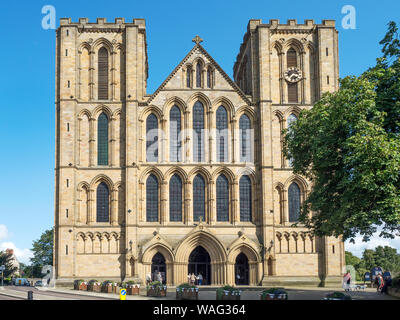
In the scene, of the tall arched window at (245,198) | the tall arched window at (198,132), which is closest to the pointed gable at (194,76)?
the tall arched window at (198,132)

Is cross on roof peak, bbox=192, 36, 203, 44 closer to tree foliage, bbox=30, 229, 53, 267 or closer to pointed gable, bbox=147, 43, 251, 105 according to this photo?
pointed gable, bbox=147, 43, 251, 105

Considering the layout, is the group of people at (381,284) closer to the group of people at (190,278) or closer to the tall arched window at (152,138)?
the group of people at (190,278)

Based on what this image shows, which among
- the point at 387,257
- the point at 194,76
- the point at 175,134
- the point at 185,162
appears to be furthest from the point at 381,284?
the point at 387,257

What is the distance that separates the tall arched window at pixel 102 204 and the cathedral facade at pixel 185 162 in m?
0.08

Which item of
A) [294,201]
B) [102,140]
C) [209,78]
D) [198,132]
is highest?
[209,78]

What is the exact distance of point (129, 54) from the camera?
51.9 m

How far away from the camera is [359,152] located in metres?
29.4

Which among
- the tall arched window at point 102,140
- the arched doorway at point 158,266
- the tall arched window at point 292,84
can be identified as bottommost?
the arched doorway at point 158,266

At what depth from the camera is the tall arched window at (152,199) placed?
166 ft

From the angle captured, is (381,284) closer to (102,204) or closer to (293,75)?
(293,75)

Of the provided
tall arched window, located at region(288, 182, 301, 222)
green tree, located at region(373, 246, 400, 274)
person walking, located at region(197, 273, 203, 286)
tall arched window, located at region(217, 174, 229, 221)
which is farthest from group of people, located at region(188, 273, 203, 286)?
green tree, located at region(373, 246, 400, 274)

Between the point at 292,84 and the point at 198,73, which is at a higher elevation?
the point at 198,73

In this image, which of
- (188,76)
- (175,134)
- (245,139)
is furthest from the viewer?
(188,76)

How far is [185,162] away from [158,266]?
9.07 meters
